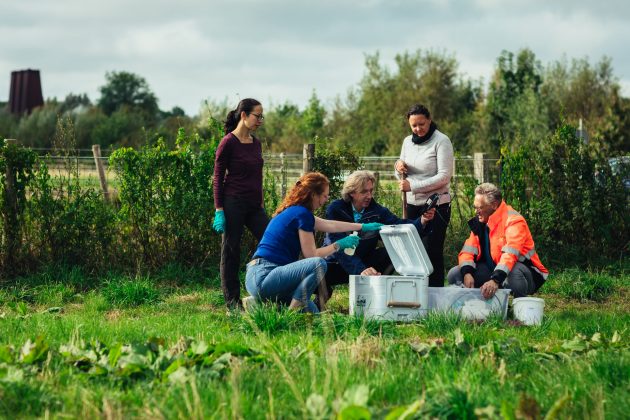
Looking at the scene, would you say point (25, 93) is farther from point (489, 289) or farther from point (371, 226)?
point (489, 289)

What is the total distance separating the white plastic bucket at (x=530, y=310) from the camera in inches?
263

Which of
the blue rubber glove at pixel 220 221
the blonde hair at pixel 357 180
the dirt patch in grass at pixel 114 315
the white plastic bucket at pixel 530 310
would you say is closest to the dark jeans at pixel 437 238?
the blonde hair at pixel 357 180

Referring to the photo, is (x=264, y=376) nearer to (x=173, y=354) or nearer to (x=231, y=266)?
(x=173, y=354)

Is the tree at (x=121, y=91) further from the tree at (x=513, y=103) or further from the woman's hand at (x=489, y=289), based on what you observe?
the woman's hand at (x=489, y=289)

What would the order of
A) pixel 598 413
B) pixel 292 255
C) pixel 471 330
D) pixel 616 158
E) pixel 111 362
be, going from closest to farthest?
pixel 598 413 → pixel 111 362 → pixel 471 330 → pixel 292 255 → pixel 616 158

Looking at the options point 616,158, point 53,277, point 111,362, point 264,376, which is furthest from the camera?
point 616,158

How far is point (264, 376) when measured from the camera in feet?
14.3

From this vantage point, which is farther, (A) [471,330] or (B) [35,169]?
(B) [35,169]

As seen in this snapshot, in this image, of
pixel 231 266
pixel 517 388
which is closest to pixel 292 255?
pixel 231 266

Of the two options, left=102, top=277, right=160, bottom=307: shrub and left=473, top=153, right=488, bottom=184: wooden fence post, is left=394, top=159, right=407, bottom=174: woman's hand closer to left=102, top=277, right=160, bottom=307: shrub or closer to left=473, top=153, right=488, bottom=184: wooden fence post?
left=102, top=277, right=160, bottom=307: shrub

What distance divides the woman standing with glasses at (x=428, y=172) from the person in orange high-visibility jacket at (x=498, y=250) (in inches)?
12.6

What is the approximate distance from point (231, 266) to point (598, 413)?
441 centimetres

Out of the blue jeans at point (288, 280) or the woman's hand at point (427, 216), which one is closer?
the blue jeans at point (288, 280)

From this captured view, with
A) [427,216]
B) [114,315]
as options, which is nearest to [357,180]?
[427,216]
